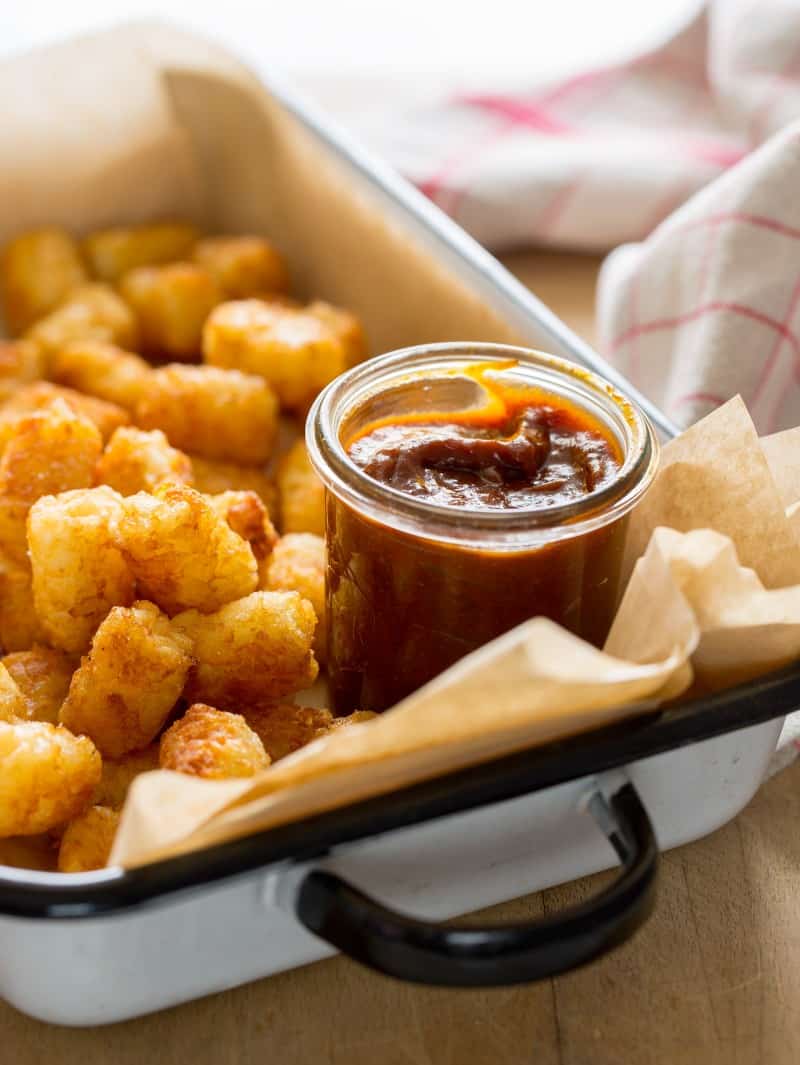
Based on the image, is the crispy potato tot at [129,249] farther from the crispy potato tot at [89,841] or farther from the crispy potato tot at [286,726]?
the crispy potato tot at [89,841]

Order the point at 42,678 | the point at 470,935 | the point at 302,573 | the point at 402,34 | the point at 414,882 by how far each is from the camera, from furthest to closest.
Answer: the point at 402,34, the point at 302,573, the point at 42,678, the point at 414,882, the point at 470,935

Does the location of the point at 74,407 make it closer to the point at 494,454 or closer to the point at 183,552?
the point at 183,552

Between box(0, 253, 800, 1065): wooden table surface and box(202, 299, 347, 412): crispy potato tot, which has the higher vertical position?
box(202, 299, 347, 412): crispy potato tot

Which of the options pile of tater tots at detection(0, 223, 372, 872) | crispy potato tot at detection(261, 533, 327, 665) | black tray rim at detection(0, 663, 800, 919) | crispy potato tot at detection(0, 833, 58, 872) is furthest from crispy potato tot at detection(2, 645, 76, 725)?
black tray rim at detection(0, 663, 800, 919)

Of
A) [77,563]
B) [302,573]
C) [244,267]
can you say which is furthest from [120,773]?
[244,267]

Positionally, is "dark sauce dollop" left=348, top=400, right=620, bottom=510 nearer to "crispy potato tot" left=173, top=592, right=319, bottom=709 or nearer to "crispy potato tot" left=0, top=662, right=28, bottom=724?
"crispy potato tot" left=173, top=592, right=319, bottom=709

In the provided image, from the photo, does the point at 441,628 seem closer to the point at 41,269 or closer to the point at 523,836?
the point at 523,836

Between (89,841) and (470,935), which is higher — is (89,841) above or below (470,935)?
below

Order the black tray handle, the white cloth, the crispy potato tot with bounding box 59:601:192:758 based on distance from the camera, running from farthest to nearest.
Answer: the white cloth → the crispy potato tot with bounding box 59:601:192:758 → the black tray handle
